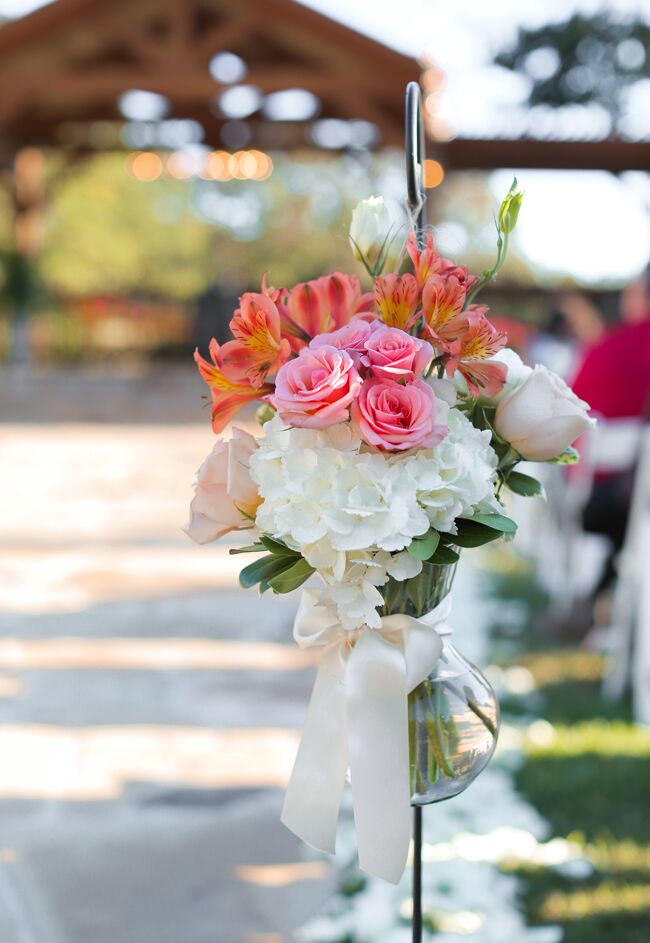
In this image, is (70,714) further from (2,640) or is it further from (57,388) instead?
(57,388)

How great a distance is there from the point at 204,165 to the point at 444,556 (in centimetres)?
1355

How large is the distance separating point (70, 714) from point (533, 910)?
1716 mm

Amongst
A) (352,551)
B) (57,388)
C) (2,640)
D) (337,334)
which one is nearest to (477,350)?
(337,334)

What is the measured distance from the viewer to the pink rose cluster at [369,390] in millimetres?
1090

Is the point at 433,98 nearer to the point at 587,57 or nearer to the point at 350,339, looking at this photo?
the point at 587,57

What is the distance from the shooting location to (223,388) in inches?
48.3

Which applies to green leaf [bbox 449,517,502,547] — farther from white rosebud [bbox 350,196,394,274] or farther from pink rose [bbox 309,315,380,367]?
white rosebud [bbox 350,196,394,274]

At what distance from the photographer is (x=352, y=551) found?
1.15 meters

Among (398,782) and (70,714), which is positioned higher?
(398,782)

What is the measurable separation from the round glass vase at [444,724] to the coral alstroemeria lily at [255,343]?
1.05 ft

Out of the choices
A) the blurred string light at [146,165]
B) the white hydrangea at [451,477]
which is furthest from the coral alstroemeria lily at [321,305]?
the blurred string light at [146,165]

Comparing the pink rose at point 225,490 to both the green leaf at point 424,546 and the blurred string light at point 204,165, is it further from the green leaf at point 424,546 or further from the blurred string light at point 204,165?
the blurred string light at point 204,165

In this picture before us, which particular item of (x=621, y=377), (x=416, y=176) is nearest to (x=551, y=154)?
(x=621, y=377)

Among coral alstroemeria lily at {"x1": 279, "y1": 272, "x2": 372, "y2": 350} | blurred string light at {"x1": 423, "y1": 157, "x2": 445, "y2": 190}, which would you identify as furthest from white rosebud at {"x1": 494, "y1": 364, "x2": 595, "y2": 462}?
blurred string light at {"x1": 423, "y1": 157, "x2": 445, "y2": 190}
